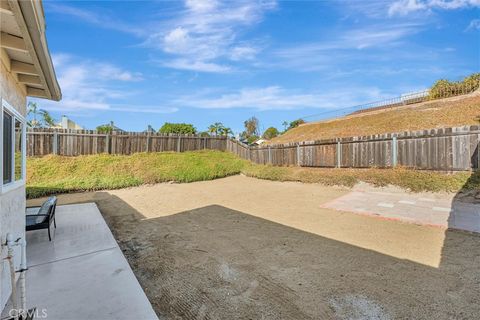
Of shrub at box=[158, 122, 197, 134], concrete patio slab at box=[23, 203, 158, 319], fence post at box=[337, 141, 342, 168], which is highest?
shrub at box=[158, 122, 197, 134]

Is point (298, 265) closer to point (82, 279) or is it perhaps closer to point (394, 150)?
point (82, 279)

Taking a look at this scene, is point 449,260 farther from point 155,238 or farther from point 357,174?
point 357,174

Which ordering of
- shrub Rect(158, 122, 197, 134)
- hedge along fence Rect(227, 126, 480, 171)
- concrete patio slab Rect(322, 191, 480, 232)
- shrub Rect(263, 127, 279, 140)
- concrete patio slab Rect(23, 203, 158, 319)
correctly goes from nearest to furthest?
concrete patio slab Rect(23, 203, 158, 319) < concrete patio slab Rect(322, 191, 480, 232) < hedge along fence Rect(227, 126, 480, 171) < shrub Rect(158, 122, 197, 134) < shrub Rect(263, 127, 279, 140)

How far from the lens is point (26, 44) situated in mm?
2082

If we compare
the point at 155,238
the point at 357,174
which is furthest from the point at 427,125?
the point at 155,238

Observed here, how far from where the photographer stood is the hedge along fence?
274 inches

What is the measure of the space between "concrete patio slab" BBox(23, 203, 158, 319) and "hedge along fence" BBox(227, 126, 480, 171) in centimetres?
906

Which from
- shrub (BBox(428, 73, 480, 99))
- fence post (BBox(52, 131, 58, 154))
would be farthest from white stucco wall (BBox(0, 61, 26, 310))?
shrub (BBox(428, 73, 480, 99))

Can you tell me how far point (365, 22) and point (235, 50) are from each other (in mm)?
5928

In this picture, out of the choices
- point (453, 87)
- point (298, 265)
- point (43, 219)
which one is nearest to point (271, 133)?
point (453, 87)

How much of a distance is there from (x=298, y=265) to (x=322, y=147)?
8.69 m

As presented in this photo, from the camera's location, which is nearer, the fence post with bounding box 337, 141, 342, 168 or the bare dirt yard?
the bare dirt yard

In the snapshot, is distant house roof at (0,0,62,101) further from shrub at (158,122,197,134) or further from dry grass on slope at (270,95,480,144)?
shrub at (158,122,197,134)

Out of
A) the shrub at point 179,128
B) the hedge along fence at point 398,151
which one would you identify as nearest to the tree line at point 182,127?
the shrub at point 179,128
